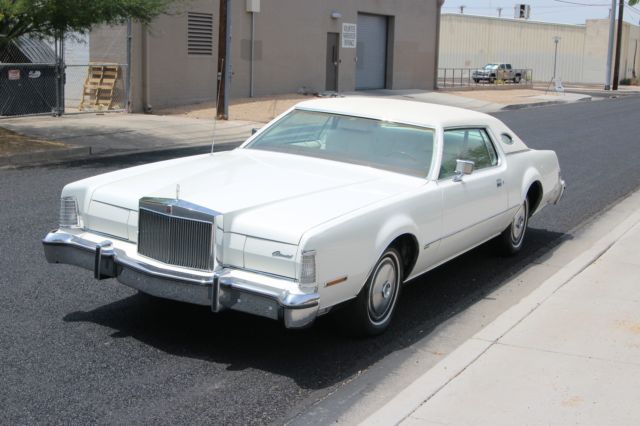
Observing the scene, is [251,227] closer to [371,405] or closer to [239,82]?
[371,405]

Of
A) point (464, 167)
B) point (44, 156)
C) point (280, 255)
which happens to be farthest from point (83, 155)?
point (280, 255)

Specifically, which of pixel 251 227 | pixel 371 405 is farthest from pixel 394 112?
pixel 371 405

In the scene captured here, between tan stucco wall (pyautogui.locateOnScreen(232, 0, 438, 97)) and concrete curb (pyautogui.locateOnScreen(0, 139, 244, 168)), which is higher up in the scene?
tan stucco wall (pyautogui.locateOnScreen(232, 0, 438, 97))

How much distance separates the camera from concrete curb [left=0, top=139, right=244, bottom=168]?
13.6m

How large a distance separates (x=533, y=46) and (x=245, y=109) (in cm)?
5024

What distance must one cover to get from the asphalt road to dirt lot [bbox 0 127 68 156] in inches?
251

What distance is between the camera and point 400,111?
6.96 metres

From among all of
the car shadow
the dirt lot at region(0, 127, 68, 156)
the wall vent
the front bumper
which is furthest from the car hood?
the wall vent

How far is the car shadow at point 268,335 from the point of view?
5.25 meters

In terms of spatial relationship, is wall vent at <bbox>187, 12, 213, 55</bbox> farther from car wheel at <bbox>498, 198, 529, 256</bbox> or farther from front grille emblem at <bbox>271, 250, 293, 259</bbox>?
front grille emblem at <bbox>271, 250, 293, 259</bbox>

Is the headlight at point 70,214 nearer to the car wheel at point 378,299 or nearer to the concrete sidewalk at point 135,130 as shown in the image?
the car wheel at point 378,299

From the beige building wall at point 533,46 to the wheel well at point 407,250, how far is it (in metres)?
61.4

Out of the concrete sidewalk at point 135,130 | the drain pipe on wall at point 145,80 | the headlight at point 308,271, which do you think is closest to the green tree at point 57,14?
the concrete sidewalk at point 135,130

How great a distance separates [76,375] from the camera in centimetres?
483
